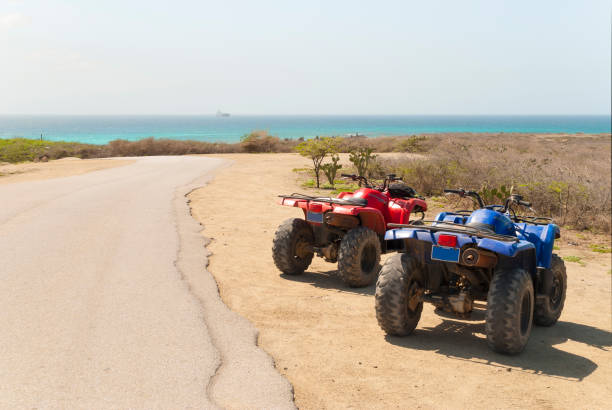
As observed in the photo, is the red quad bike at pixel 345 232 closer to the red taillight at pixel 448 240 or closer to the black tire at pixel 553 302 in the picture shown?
the red taillight at pixel 448 240

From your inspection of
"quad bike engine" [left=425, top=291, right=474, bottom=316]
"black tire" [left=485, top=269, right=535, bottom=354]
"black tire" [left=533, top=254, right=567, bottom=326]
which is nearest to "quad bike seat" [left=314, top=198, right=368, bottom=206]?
"quad bike engine" [left=425, top=291, right=474, bottom=316]

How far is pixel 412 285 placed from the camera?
20.4 ft

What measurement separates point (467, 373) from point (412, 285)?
1.16 m

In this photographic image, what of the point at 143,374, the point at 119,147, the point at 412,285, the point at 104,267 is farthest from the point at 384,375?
the point at 119,147

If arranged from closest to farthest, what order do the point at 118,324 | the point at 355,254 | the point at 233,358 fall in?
the point at 233,358 < the point at 118,324 < the point at 355,254

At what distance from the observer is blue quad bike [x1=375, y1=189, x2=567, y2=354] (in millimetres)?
5711

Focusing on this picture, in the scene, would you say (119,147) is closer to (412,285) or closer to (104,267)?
(104,267)

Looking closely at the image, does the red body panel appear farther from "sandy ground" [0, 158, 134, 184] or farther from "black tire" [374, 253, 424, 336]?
"sandy ground" [0, 158, 134, 184]

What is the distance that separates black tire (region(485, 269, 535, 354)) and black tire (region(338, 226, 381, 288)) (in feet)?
7.98

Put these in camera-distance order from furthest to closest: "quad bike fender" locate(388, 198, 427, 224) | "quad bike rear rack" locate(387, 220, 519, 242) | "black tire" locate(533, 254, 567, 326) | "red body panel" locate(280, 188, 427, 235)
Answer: "quad bike fender" locate(388, 198, 427, 224)
"red body panel" locate(280, 188, 427, 235)
"black tire" locate(533, 254, 567, 326)
"quad bike rear rack" locate(387, 220, 519, 242)

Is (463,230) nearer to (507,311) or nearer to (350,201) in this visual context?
(507,311)

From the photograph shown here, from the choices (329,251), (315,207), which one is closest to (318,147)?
(329,251)

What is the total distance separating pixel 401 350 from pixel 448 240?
123cm

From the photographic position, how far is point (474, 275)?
6.37m
